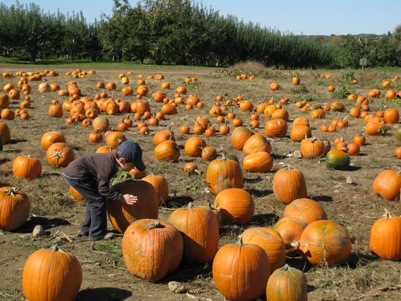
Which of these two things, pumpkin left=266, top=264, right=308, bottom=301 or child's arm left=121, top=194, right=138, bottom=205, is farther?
child's arm left=121, top=194, right=138, bottom=205

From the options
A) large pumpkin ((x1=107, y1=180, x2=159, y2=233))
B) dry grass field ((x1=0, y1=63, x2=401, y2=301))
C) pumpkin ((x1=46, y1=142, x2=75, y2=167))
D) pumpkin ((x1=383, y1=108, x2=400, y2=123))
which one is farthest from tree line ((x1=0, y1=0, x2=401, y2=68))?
large pumpkin ((x1=107, y1=180, x2=159, y2=233))

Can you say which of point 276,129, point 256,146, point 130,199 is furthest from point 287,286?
point 276,129

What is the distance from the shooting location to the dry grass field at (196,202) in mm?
5246

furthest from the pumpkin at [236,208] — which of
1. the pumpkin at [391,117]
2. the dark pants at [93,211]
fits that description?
the pumpkin at [391,117]

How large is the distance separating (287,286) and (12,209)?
3827 millimetres

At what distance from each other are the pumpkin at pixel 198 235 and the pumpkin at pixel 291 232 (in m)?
0.78

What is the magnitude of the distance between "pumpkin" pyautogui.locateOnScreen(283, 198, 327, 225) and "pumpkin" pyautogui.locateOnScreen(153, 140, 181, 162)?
159 inches

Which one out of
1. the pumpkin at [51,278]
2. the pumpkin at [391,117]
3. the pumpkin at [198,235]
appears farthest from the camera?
the pumpkin at [391,117]

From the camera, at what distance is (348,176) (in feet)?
32.0

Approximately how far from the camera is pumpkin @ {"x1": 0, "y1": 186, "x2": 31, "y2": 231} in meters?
6.77

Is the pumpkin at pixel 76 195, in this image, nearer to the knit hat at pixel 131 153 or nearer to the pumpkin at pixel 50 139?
the knit hat at pixel 131 153

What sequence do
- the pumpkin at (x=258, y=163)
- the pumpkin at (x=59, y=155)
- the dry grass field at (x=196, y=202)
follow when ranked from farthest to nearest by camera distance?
the pumpkin at (x=59, y=155) < the pumpkin at (x=258, y=163) < the dry grass field at (x=196, y=202)

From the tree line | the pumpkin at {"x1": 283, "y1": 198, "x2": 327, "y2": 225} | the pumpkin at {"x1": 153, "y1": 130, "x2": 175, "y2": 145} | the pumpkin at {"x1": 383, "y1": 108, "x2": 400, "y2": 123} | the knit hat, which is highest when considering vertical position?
the tree line

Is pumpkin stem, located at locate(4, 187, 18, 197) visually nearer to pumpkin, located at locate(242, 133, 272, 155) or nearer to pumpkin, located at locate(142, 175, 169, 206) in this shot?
pumpkin, located at locate(142, 175, 169, 206)
